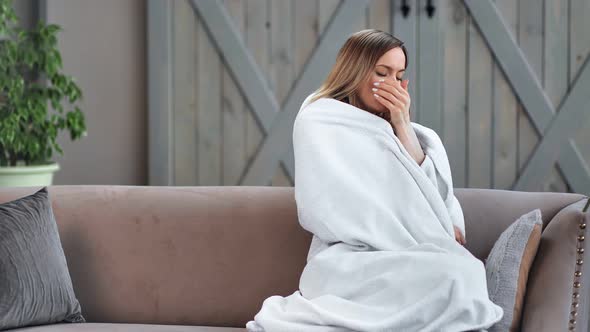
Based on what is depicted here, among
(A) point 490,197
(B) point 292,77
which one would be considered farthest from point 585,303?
(B) point 292,77

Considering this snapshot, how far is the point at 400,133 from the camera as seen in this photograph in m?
2.04

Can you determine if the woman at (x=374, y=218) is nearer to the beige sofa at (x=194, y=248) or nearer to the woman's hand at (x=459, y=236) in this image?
the woman's hand at (x=459, y=236)

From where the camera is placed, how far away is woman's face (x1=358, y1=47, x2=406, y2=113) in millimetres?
2062

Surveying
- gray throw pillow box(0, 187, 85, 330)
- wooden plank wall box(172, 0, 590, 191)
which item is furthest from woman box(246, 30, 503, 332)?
wooden plank wall box(172, 0, 590, 191)

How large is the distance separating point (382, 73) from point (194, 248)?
0.75m

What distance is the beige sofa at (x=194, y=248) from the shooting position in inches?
82.3

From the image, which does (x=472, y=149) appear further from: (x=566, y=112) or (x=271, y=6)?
(x=271, y=6)

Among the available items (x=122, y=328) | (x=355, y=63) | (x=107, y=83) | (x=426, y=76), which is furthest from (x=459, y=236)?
(x=107, y=83)

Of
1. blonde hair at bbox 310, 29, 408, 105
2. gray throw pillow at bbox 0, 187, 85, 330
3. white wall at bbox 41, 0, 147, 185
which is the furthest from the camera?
white wall at bbox 41, 0, 147, 185

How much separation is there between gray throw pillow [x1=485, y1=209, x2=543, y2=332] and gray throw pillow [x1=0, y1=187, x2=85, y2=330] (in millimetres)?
1152

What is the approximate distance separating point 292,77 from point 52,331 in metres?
2.33

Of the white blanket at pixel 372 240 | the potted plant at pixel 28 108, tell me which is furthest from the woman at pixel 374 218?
the potted plant at pixel 28 108

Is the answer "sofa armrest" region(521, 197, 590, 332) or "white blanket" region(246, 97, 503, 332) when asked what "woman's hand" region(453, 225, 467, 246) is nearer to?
"white blanket" region(246, 97, 503, 332)

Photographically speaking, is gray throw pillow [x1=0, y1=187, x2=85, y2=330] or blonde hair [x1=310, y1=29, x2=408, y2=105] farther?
blonde hair [x1=310, y1=29, x2=408, y2=105]
